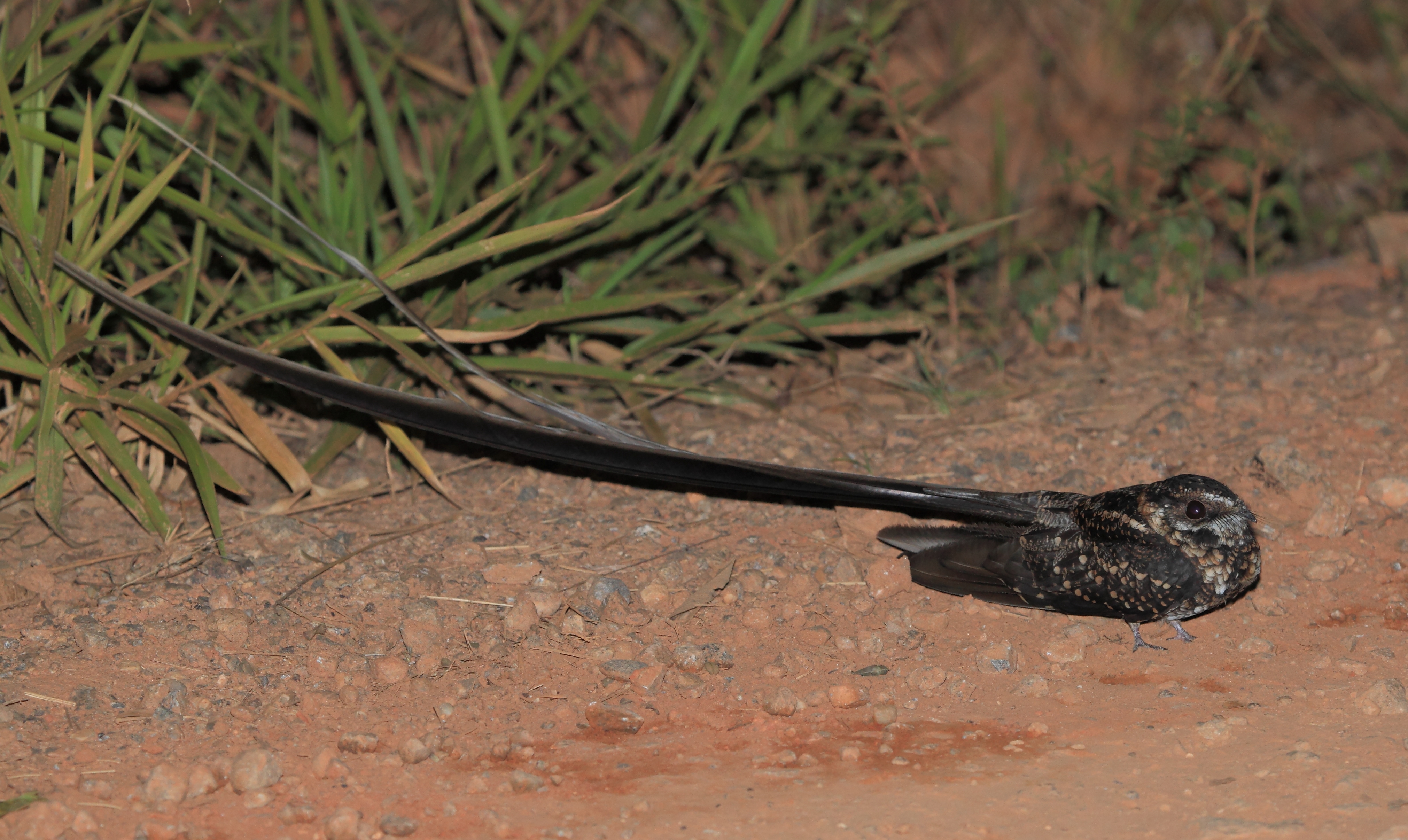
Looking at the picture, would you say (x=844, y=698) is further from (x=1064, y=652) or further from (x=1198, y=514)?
(x=1198, y=514)

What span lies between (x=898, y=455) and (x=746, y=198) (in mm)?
1184

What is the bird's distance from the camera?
7.79ft

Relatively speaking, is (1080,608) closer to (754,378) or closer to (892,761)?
(892,761)

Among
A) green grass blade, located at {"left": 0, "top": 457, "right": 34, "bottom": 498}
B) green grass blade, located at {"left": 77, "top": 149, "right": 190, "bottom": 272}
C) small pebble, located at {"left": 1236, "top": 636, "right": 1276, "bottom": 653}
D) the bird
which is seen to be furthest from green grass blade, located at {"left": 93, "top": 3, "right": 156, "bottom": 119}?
small pebble, located at {"left": 1236, "top": 636, "right": 1276, "bottom": 653}

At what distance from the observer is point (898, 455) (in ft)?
10.0

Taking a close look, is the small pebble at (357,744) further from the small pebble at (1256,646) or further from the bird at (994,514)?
the small pebble at (1256,646)

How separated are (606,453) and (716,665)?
49cm

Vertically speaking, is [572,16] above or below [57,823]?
above

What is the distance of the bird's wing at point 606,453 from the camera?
248 centimetres

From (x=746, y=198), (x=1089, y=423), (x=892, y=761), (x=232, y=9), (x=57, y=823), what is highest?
(x=232, y=9)

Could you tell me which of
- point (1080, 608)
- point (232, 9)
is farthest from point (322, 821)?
point (232, 9)

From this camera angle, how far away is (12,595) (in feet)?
7.88

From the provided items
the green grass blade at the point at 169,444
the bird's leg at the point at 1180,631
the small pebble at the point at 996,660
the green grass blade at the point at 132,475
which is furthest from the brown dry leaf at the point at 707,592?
the green grass blade at the point at 132,475

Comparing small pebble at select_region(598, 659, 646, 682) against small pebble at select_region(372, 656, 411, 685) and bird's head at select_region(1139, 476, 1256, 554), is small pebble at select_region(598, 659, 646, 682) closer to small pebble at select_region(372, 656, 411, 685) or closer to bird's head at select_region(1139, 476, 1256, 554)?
small pebble at select_region(372, 656, 411, 685)
